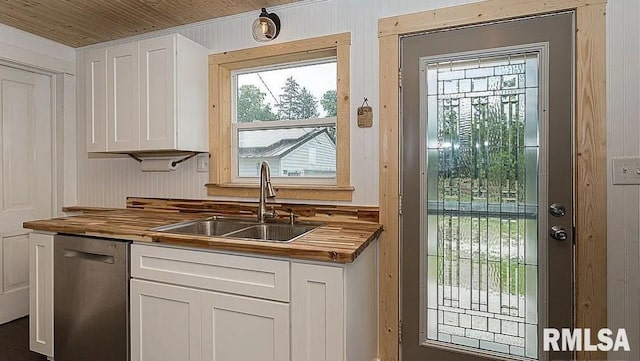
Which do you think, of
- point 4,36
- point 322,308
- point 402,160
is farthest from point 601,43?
point 4,36

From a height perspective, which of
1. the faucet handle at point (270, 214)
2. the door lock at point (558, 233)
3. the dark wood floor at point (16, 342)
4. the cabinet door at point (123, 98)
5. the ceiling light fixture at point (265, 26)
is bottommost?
the dark wood floor at point (16, 342)

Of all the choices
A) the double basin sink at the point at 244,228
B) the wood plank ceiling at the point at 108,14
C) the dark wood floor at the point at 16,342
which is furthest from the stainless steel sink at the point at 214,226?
the wood plank ceiling at the point at 108,14

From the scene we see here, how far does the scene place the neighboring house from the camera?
7.63 feet

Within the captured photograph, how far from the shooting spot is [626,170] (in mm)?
1649

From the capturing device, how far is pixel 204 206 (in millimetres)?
2570

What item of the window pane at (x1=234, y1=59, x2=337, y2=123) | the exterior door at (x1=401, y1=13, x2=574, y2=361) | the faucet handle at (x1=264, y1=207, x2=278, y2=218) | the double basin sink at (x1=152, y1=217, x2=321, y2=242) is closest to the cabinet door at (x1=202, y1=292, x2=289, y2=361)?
the double basin sink at (x1=152, y1=217, x2=321, y2=242)

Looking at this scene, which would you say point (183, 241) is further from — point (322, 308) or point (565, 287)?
point (565, 287)

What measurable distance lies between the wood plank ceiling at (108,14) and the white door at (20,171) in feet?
1.56

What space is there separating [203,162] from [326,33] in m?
1.24

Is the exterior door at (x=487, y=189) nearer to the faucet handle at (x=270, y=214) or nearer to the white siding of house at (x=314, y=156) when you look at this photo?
the white siding of house at (x=314, y=156)

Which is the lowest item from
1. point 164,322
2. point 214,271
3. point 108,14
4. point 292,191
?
point 164,322

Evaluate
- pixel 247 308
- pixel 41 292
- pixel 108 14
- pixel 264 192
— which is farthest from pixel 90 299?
pixel 108 14

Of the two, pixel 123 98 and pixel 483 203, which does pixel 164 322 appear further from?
pixel 483 203

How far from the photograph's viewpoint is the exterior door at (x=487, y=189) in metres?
1.74
